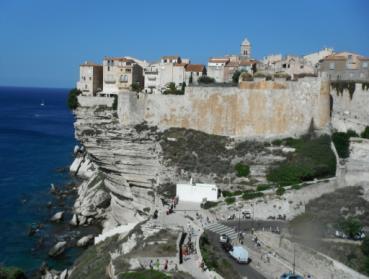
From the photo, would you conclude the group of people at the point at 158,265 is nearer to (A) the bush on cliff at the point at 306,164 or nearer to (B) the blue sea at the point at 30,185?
(A) the bush on cliff at the point at 306,164

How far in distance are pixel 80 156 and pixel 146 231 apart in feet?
113

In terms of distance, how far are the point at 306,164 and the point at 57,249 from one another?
644 inches

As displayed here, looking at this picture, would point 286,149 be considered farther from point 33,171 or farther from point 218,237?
point 33,171

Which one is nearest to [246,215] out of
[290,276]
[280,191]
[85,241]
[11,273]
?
[280,191]

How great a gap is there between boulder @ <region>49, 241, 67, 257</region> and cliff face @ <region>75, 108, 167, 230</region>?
4729 millimetres

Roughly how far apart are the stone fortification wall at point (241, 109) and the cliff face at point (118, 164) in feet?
5.29

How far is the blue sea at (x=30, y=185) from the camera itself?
114ft

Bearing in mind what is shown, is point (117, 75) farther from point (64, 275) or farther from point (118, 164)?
point (64, 275)

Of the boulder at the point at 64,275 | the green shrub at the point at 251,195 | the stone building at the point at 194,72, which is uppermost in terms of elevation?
the stone building at the point at 194,72

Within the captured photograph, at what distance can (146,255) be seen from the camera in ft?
77.7

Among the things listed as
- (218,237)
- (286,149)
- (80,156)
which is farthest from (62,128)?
(218,237)

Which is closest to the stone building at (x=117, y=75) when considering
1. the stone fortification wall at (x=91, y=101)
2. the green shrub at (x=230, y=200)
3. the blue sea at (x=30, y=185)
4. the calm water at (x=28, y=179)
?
the stone fortification wall at (x=91, y=101)

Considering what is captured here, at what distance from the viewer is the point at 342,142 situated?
3378 cm

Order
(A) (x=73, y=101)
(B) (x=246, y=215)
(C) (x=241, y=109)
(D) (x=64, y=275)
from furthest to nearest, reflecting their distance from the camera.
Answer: (A) (x=73, y=101) → (C) (x=241, y=109) → (D) (x=64, y=275) → (B) (x=246, y=215)
